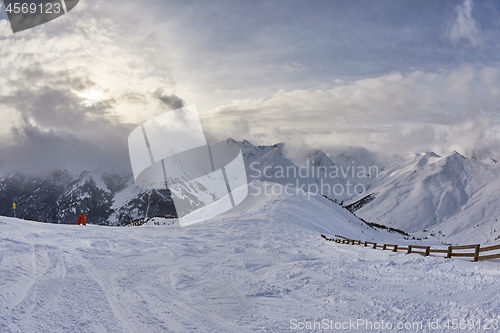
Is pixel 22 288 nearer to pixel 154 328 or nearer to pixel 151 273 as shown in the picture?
pixel 151 273

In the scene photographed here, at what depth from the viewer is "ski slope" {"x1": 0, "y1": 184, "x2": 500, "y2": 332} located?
34.5 ft

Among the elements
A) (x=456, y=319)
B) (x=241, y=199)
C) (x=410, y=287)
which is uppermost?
(x=456, y=319)

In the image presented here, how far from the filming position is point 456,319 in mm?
10133

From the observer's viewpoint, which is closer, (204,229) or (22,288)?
(22,288)

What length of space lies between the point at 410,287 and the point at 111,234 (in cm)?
2169

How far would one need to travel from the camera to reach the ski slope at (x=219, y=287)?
10523 millimetres

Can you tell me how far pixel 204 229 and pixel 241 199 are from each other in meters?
29.9

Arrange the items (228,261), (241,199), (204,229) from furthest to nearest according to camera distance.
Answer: (241,199) < (204,229) < (228,261)

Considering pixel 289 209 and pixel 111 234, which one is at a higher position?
pixel 111 234

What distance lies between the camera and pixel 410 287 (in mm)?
13172

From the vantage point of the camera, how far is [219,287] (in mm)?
14250

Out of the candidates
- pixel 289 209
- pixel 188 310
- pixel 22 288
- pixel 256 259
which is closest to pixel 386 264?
pixel 256 259

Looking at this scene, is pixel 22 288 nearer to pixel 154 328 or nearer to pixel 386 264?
pixel 154 328

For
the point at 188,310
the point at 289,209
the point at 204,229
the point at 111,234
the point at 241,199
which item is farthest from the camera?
the point at 241,199
